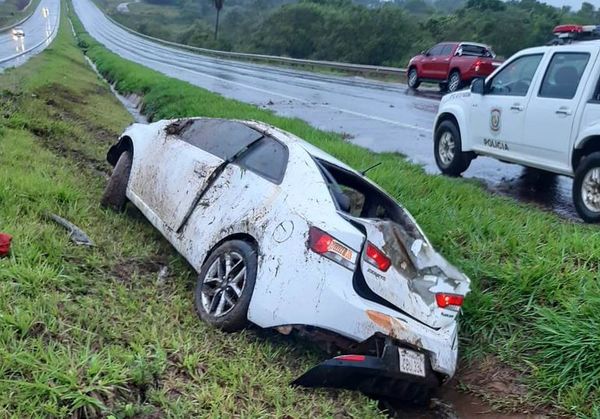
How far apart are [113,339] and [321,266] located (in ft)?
4.45

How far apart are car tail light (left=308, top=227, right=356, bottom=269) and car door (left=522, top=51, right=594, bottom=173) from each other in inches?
160

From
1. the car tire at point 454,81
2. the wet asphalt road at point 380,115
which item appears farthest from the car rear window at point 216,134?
the car tire at point 454,81

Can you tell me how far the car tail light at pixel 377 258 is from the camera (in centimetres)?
398

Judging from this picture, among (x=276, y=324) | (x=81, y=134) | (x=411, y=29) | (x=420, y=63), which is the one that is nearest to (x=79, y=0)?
(x=411, y=29)

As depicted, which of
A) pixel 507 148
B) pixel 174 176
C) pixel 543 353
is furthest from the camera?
pixel 507 148

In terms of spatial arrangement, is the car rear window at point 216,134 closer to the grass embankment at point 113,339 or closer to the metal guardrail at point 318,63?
the grass embankment at point 113,339

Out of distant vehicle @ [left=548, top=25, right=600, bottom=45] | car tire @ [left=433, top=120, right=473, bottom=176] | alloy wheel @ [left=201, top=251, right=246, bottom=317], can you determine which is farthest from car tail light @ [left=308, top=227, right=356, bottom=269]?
car tire @ [left=433, top=120, right=473, bottom=176]

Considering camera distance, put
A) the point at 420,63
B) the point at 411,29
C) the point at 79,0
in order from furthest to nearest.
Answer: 1. the point at 79,0
2. the point at 411,29
3. the point at 420,63

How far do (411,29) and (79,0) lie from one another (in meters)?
96.3

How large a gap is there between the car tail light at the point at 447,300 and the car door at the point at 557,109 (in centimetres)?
354

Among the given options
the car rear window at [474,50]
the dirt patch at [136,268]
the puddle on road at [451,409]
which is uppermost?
the car rear window at [474,50]

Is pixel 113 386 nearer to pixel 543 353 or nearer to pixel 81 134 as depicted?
pixel 543 353

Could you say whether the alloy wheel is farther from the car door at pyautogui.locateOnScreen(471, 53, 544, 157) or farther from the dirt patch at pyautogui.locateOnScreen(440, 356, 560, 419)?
the car door at pyautogui.locateOnScreen(471, 53, 544, 157)

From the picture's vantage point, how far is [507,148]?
25.8ft
